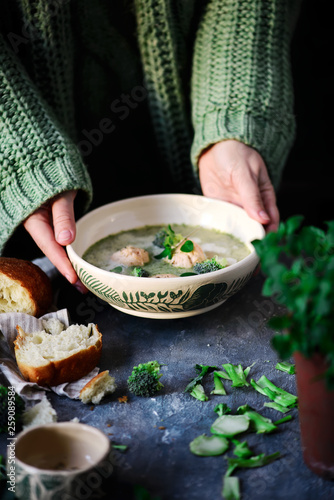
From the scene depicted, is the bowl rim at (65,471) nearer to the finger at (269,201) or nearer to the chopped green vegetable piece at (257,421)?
the chopped green vegetable piece at (257,421)

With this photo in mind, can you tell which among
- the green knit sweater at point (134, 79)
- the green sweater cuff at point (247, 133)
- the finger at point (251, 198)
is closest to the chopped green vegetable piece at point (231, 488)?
the finger at point (251, 198)

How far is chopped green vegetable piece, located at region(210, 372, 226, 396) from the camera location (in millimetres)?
1309

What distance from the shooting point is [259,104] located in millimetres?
2014

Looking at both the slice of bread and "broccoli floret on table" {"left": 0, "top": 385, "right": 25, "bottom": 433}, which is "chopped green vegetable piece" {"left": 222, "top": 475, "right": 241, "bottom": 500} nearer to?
the slice of bread

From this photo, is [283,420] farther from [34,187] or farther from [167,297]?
[34,187]

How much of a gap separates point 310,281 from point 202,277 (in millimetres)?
527

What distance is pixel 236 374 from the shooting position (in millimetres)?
1362

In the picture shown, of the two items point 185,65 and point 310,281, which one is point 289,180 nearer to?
point 185,65

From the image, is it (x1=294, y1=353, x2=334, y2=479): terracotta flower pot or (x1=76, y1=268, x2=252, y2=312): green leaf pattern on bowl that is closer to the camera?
(x1=294, y1=353, x2=334, y2=479): terracotta flower pot

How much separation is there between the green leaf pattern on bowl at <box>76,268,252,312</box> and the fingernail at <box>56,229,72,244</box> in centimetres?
11

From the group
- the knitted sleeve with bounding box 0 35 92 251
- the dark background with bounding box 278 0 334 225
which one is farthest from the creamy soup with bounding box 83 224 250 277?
the dark background with bounding box 278 0 334 225

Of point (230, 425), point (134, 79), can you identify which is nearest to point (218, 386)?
point (230, 425)

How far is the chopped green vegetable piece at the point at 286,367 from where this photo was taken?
53.9 inches

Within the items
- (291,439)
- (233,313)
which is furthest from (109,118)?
(291,439)
